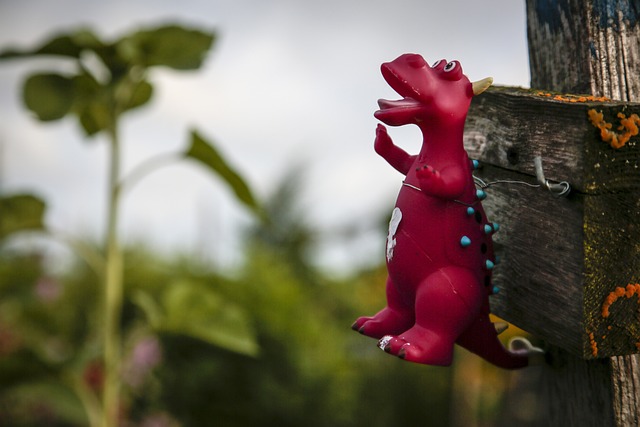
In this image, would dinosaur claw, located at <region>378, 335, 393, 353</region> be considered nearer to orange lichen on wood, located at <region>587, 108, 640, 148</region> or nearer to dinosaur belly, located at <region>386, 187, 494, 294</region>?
dinosaur belly, located at <region>386, 187, 494, 294</region>

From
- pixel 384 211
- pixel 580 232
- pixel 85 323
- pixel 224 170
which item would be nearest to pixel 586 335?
pixel 580 232

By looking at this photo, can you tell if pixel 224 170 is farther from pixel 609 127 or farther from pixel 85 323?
pixel 85 323

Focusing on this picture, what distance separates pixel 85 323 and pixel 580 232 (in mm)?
3617

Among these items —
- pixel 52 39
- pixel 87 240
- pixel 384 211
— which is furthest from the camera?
pixel 87 240

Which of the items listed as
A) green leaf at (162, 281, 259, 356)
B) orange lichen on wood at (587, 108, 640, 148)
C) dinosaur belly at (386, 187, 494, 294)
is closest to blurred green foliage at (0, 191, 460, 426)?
green leaf at (162, 281, 259, 356)

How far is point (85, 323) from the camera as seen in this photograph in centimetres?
411

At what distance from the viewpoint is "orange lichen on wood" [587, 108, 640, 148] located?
3.03 ft

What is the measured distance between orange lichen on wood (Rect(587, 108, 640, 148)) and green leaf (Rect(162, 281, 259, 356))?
3.89ft

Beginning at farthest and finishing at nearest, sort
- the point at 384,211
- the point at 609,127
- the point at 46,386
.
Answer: the point at 384,211, the point at 46,386, the point at 609,127

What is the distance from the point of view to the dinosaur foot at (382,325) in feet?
3.44

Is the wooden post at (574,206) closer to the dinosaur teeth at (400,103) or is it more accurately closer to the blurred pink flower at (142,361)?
the dinosaur teeth at (400,103)

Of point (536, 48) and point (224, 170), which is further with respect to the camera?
point (224, 170)

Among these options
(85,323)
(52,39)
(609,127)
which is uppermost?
(52,39)

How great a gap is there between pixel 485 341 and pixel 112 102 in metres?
1.29
